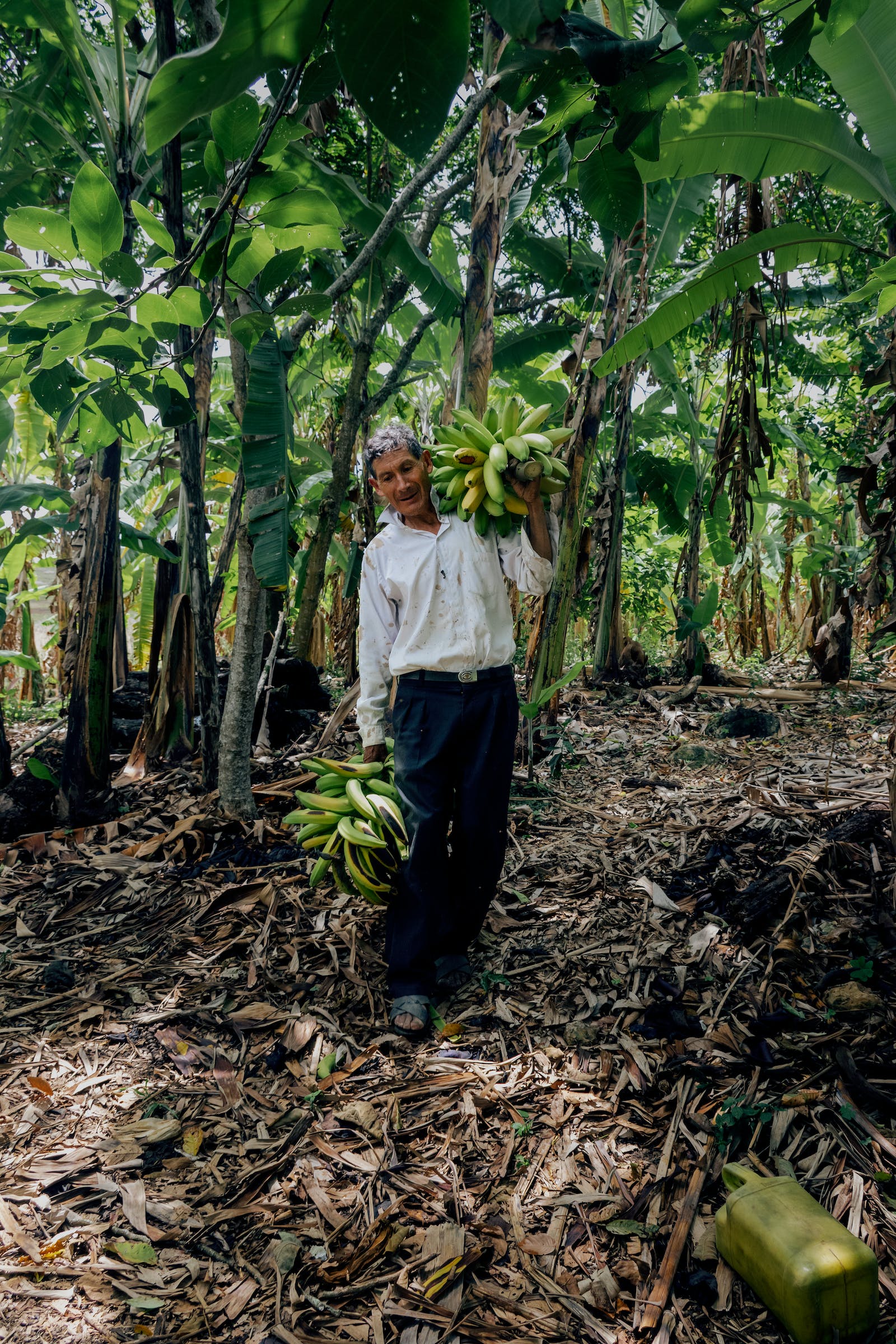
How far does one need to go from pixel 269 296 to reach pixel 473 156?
7.92 ft

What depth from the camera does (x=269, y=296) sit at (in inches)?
179

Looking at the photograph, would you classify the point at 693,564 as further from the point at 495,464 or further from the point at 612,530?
the point at 495,464

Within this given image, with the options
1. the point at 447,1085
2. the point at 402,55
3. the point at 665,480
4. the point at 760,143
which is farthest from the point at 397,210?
the point at 665,480

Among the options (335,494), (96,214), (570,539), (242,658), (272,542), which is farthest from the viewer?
(335,494)

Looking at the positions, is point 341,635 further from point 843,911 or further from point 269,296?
point 843,911

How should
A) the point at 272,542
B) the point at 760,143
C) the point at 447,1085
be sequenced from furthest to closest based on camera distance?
the point at 272,542, the point at 760,143, the point at 447,1085

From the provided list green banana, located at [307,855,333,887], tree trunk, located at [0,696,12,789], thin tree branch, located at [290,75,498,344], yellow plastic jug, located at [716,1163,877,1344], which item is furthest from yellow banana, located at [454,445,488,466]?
tree trunk, located at [0,696,12,789]

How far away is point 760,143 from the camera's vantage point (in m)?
2.77

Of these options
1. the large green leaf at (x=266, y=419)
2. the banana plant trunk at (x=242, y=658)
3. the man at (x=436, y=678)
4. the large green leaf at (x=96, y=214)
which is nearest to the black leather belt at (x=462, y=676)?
the man at (x=436, y=678)

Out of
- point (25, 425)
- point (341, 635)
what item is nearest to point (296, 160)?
point (341, 635)

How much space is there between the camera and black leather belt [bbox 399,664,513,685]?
2.36 metres

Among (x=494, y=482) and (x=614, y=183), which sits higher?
Result: (x=614, y=183)

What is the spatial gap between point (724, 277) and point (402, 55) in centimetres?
257

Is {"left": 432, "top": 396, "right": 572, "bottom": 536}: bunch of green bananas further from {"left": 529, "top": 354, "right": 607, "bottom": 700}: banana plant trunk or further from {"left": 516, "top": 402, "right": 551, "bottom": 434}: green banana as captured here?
{"left": 529, "top": 354, "right": 607, "bottom": 700}: banana plant trunk
